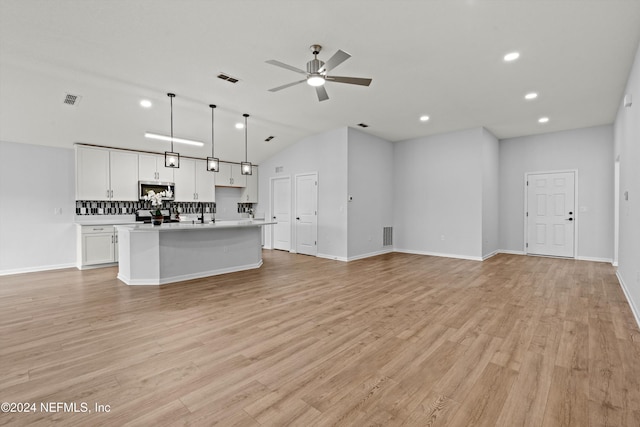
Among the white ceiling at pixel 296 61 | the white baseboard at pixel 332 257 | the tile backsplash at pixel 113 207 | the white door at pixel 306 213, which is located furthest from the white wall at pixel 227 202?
the white baseboard at pixel 332 257

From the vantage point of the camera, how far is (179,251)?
5.00 metres

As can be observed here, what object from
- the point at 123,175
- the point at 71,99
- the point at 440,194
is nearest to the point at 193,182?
the point at 123,175

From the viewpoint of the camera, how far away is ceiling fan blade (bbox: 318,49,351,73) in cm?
283

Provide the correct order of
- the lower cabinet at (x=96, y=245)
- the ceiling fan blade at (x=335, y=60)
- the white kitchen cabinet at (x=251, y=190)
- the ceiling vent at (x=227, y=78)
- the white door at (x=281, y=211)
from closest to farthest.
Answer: the ceiling fan blade at (x=335, y=60) → the ceiling vent at (x=227, y=78) → the lower cabinet at (x=96, y=245) → the white door at (x=281, y=211) → the white kitchen cabinet at (x=251, y=190)

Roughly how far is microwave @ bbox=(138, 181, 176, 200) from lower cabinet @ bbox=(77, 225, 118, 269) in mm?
1066

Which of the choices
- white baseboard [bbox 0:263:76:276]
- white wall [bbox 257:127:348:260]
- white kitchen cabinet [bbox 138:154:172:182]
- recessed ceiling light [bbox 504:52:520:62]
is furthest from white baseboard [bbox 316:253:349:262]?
white baseboard [bbox 0:263:76:276]

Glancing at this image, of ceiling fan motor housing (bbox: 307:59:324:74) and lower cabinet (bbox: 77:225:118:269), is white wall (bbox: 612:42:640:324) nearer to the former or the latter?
ceiling fan motor housing (bbox: 307:59:324:74)

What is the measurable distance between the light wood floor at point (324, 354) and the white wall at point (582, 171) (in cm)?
278

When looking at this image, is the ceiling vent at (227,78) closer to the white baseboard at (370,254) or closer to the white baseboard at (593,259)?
Result: the white baseboard at (370,254)

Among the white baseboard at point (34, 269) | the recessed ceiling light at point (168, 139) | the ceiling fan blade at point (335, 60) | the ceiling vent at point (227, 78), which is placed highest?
the ceiling vent at point (227, 78)

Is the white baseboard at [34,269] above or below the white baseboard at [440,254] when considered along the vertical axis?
below

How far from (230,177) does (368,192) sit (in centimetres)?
396

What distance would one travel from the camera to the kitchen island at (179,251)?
4.73 metres

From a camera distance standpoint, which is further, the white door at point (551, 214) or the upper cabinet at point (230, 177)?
the upper cabinet at point (230, 177)
